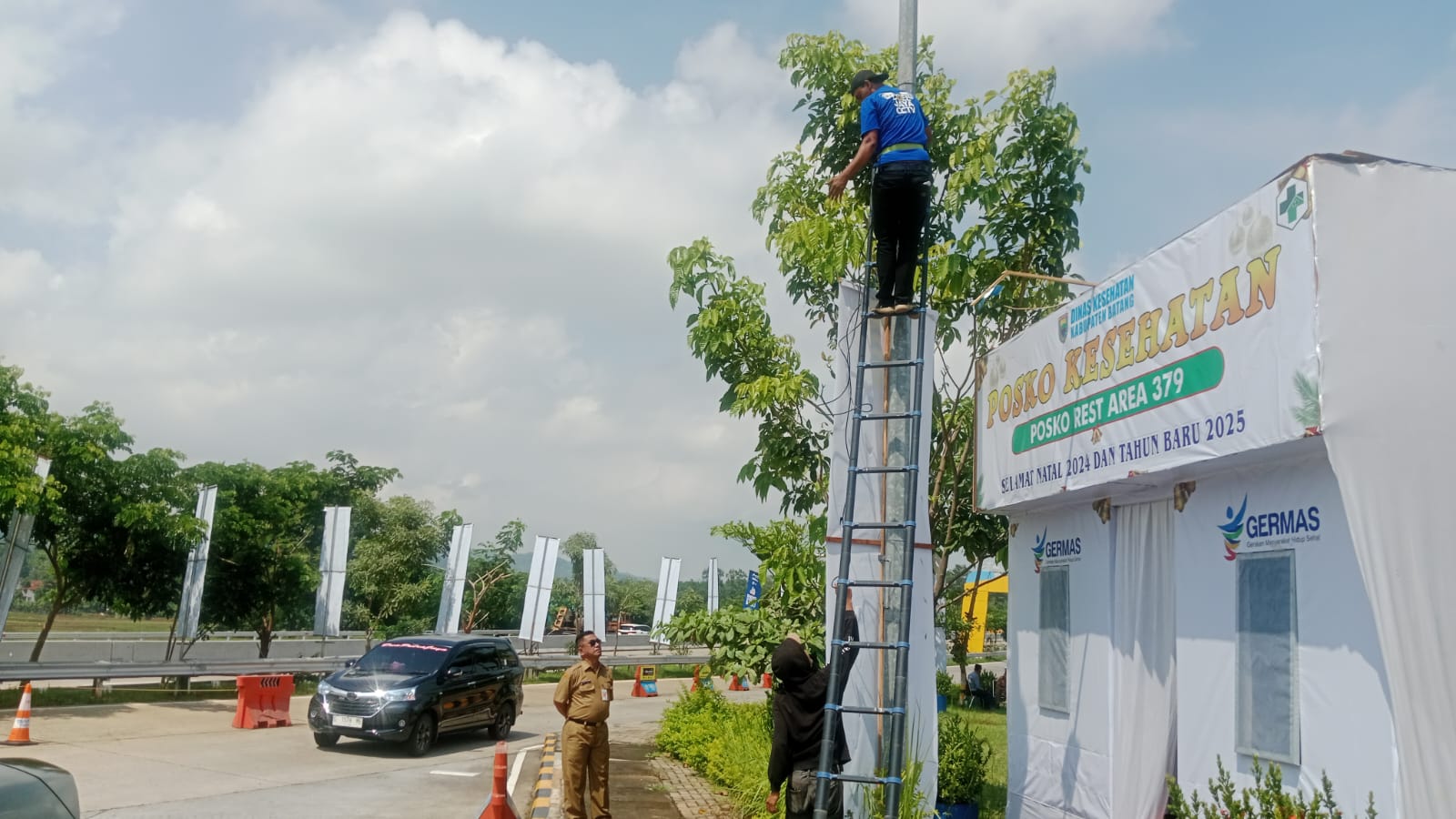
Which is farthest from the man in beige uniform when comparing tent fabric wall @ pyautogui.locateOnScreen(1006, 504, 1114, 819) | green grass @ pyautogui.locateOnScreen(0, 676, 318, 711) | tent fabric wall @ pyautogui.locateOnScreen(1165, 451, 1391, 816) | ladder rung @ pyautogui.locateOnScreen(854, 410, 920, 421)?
green grass @ pyautogui.locateOnScreen(0, 676, 318, 711)

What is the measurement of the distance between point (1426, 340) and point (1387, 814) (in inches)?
92.3

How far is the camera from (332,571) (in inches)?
1057

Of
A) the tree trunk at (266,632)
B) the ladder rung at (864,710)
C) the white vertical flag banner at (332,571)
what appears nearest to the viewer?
the ladder rung at (864,710)

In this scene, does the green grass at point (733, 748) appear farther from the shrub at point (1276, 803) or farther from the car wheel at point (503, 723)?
the car wheel at point (503, 723)

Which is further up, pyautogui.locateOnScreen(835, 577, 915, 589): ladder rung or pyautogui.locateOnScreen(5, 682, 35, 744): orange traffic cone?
pyautogui.locateOnScreen(835, 577, 915, 589): ladder rung

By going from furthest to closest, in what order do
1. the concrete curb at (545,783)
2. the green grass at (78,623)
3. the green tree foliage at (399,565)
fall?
the green grass at (78,623)
the green tree foliage at (399,565)
the concrete curb at (545,783)

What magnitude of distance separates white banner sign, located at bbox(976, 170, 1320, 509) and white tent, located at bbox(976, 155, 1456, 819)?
2 cm

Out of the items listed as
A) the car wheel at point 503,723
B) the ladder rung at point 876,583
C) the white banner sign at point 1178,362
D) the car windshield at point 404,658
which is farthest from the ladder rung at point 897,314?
the car wheel at point 503,723

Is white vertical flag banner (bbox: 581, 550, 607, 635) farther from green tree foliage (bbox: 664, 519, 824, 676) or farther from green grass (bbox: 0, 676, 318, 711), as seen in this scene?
green tree foliage (bbox: 664, 519, 824, 676)

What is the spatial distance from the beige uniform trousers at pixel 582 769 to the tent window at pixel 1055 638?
13.1 ft

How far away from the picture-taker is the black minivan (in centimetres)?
1587

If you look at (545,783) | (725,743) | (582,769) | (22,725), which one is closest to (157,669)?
(22,725)

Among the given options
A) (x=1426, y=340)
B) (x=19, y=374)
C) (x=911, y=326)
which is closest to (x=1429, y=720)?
(x=1426, y=340)

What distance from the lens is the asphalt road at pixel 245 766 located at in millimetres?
11250
